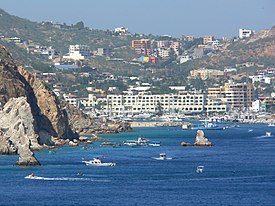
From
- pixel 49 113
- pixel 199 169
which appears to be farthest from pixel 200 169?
pixel 49 113

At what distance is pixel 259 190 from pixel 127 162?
1152 inches

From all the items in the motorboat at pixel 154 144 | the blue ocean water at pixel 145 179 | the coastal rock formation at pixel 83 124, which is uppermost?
the coastal rock formation at pixel 83 124

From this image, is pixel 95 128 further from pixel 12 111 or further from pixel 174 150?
pixel 12 111

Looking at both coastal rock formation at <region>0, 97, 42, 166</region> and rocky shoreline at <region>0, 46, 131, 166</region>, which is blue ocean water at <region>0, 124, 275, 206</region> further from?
rocky shoreline at <region>0, 46, 131, 166</region>

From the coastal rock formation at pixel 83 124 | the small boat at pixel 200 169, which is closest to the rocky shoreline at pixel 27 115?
the coastal rock formation at pixel 83 124

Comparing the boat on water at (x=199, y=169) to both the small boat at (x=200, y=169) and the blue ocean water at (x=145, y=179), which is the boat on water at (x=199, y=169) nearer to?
the small boat at (x=200, y=169)

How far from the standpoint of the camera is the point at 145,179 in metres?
92.8

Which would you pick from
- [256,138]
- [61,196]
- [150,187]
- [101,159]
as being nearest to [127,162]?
[101,159]

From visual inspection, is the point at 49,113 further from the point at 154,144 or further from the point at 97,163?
the point at 97,163

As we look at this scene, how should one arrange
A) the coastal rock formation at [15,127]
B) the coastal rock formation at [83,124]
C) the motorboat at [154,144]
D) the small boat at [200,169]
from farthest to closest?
the coastal rock formation at [83,124], the motorboat at [154,144], the coastal rock formation at [15,127], the small boat at [200,169]

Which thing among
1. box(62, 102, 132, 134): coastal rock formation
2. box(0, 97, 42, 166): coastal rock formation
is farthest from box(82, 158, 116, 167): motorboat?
box(62, 102, 132, 134): coastal rock formation

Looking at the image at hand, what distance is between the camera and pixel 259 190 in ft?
276

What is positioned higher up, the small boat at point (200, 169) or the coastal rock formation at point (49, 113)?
the coastal rock formation at point (49, 113)

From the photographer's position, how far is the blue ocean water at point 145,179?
258ft
